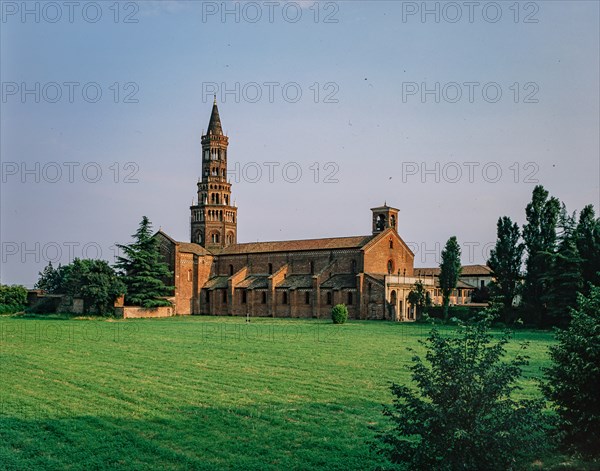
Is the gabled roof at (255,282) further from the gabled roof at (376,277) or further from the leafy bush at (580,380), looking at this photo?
the leafy bush at (580,380)

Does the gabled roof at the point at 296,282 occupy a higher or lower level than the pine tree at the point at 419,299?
higher

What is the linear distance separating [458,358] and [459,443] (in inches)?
41.0

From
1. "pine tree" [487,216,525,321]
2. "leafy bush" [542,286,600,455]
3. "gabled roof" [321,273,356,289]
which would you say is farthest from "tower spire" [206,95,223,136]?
"leafy bush" [542,286,600,455]

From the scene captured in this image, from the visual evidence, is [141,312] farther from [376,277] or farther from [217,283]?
[376,277]

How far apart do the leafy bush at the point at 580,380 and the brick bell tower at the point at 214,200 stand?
6253 centimetres

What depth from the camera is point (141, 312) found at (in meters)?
54.0

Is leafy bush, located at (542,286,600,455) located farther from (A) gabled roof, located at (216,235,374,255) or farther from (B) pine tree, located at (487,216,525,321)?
(A) gabled roof, located at (216,235,374,255)

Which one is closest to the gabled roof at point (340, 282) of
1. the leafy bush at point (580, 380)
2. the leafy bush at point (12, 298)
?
the leafy bush at point (12, 298)

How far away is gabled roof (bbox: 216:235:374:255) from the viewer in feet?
186

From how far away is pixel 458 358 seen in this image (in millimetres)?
7391

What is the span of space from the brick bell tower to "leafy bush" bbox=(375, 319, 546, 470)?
209 feet

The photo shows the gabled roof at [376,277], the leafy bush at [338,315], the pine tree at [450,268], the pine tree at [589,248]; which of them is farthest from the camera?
the gabled roof at [376,277]

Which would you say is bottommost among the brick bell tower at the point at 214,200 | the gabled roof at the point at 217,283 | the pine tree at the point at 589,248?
the gabled roof at the point at 217,283

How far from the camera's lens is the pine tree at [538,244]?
1615 inches
